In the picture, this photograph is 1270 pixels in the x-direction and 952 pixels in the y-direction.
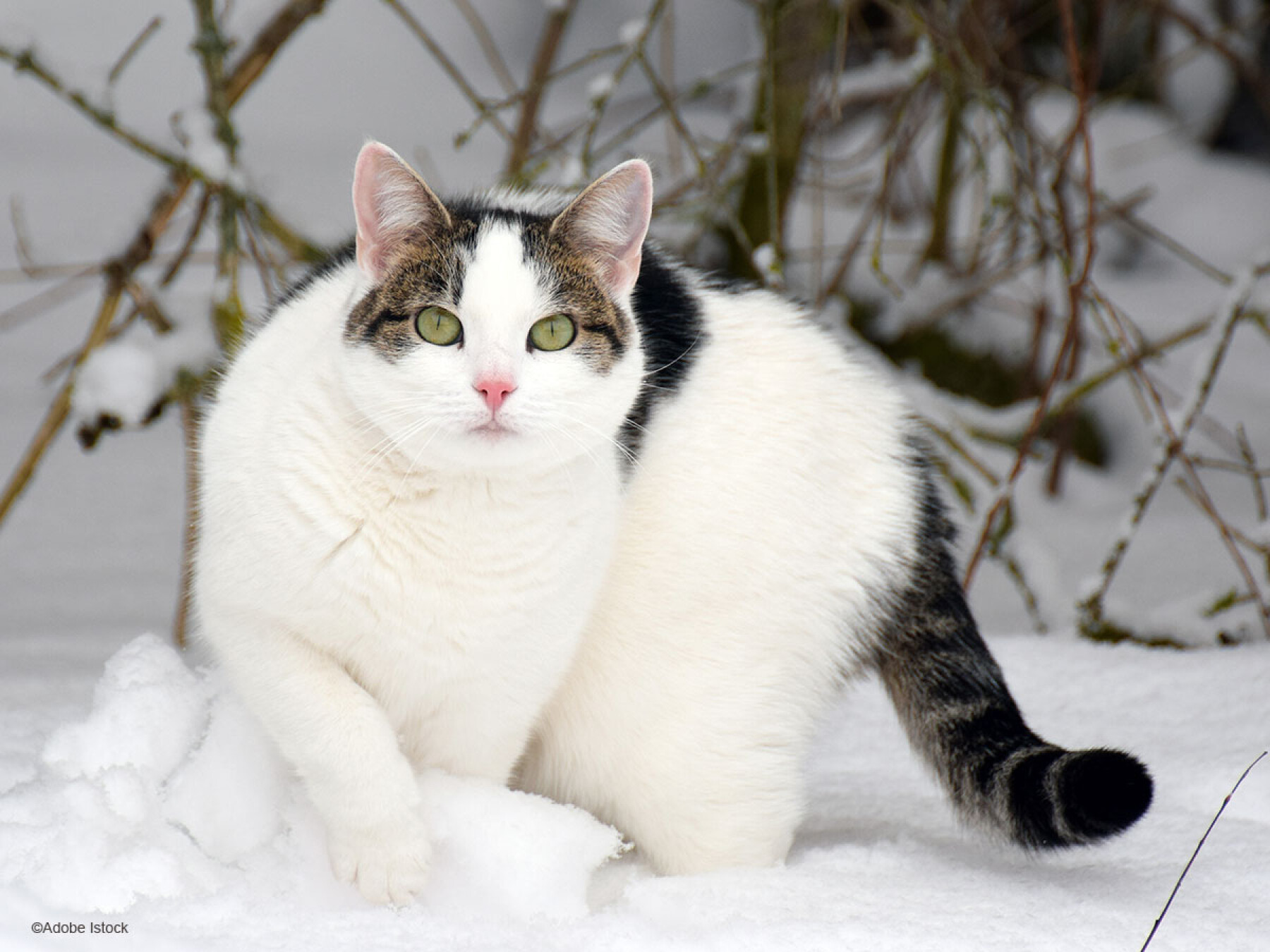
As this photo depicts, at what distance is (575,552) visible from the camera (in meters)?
1.81

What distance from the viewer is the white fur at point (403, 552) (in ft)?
5.45

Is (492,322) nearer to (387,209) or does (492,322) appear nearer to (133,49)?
(387,209)

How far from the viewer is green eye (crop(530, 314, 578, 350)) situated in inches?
68.6

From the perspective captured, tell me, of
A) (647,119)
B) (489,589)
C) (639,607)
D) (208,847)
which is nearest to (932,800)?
(639,607)

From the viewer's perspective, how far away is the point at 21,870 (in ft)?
5.03

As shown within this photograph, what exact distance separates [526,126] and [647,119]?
1.35 feet

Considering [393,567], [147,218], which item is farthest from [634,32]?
[393,567]

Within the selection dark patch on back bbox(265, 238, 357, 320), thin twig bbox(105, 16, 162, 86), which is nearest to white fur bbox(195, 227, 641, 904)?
dark patch on back bbox(265, 238, 357, 320)

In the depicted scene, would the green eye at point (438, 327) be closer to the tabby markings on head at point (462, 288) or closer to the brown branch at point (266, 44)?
the tabby markings on head at point (462, 288)

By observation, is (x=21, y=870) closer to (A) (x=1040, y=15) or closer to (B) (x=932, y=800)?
(B) (x=932, y=800)

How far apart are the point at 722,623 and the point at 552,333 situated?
0.52 meters

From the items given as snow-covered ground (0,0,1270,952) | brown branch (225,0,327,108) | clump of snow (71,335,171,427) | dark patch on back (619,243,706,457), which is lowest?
snow-covered ground (0,0,1270,952)

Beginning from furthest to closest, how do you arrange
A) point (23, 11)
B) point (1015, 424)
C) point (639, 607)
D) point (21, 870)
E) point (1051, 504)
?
point (23, 11) → point (1051, 504) → point (1015, 424) → point (639, 607) → point (21, 870)

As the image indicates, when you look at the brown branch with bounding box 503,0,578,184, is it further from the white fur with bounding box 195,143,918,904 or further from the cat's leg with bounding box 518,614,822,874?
the cat's leg with bounding box 518,614,822,874
